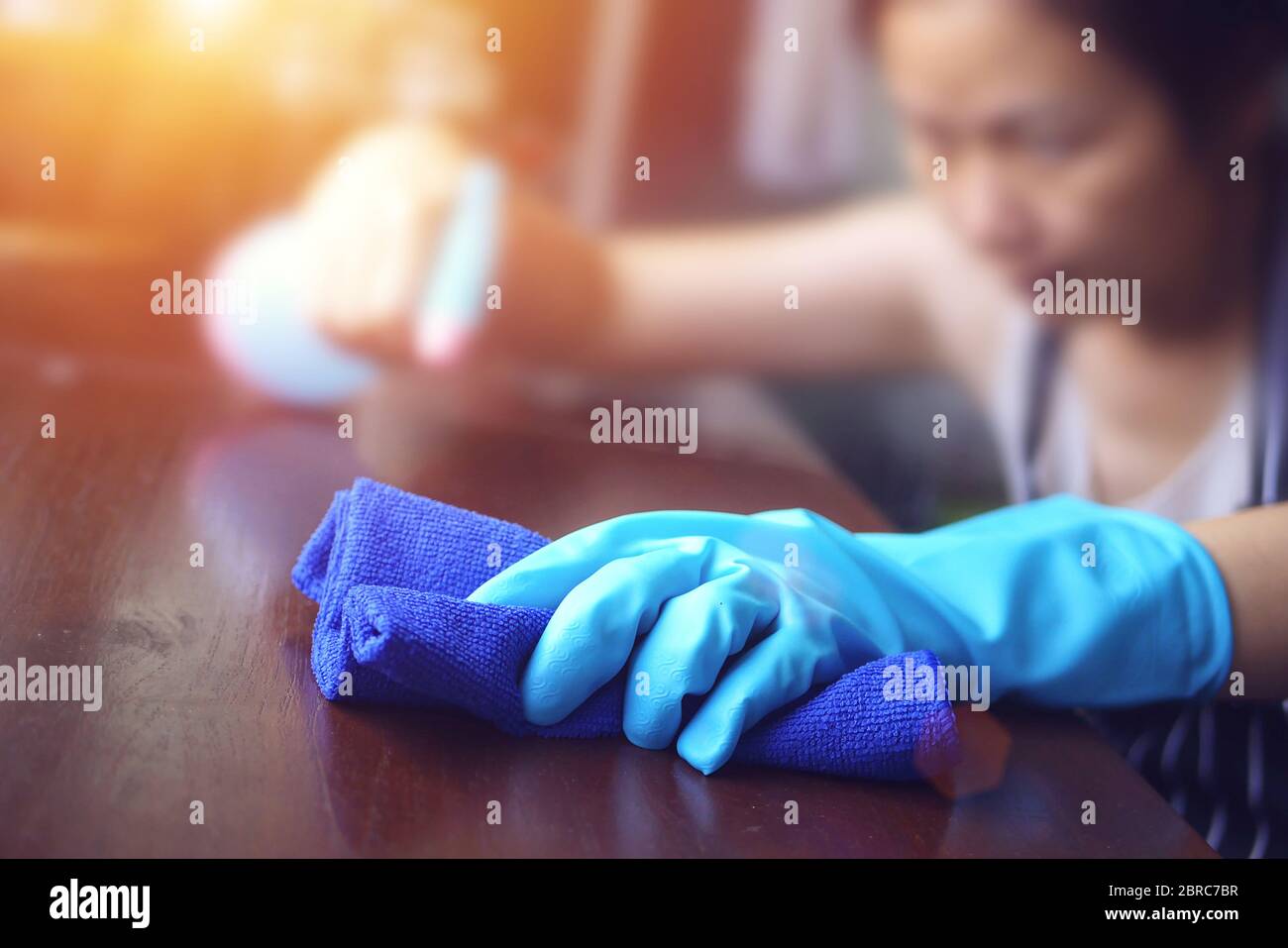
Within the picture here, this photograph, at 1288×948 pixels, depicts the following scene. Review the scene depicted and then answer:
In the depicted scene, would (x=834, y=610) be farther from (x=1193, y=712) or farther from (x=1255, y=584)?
(x=1193, y=712)

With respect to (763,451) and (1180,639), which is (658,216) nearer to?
(763,451)

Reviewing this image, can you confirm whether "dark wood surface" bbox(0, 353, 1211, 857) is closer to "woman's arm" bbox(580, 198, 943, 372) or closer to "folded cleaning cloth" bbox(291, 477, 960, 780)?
"folded cleaning cloth" bbox(291, 477, 960, 780)

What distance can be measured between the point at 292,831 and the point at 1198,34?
1008mm

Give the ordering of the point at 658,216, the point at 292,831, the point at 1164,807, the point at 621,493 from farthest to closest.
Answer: the point at 658,216
the point at 621,493
the point at 1164,807
the point at 292,831

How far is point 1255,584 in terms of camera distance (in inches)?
27.1

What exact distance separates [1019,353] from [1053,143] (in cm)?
24

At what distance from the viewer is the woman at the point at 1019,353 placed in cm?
58

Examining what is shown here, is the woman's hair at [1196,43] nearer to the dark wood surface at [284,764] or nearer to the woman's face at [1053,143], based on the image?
the woman's face at [1053,143]

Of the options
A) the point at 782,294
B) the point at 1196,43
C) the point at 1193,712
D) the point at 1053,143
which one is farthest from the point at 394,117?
the point at 1193,712

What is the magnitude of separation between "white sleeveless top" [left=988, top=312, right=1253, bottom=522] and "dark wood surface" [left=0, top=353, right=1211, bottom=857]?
1.66 feet

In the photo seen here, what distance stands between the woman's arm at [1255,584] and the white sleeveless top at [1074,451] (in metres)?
0.32

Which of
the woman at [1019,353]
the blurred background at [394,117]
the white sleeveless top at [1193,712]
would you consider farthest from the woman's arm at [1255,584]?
the blurred background at [394,117]

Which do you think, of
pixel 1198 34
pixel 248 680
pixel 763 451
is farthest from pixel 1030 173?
pixel 248 680

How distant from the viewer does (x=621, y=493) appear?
98cm
